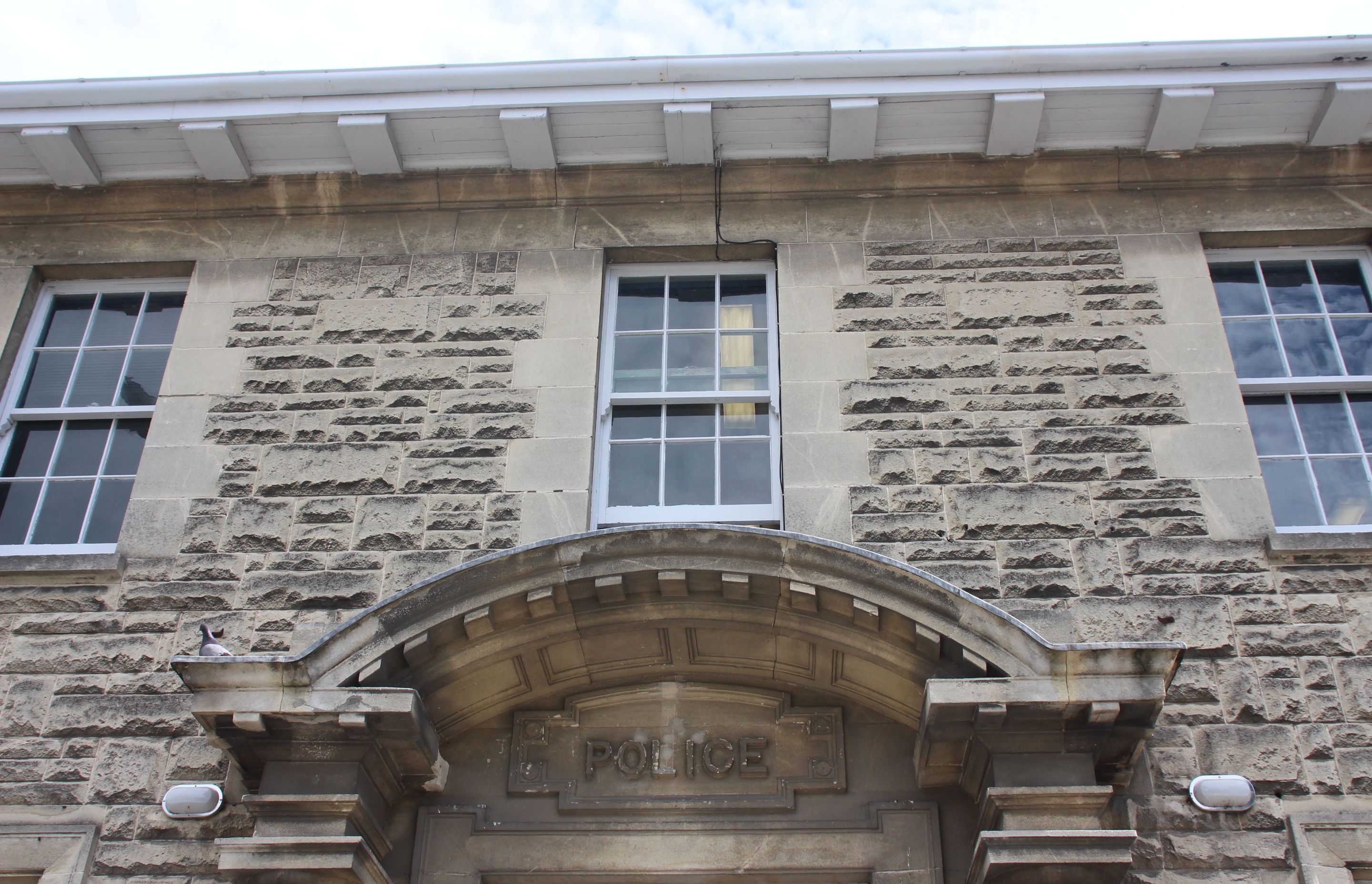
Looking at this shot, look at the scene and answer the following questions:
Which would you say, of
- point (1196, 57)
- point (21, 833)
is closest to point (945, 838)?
point (21, 833)

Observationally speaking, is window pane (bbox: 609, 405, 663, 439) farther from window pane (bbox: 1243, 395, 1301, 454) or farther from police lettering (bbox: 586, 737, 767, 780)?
window pane (bbox: 1243, 395, 1301, 454)

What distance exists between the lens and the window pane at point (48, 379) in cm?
829

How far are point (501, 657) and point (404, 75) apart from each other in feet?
13.3

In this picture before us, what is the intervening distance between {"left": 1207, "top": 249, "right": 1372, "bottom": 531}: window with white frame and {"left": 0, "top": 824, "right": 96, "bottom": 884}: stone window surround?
20.9 ft

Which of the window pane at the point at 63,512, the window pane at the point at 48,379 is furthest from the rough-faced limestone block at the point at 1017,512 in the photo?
the window pane at the point at 48,379

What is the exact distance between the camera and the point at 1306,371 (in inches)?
314

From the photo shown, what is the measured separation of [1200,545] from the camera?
696cm

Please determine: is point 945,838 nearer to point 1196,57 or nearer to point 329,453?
point 329,453

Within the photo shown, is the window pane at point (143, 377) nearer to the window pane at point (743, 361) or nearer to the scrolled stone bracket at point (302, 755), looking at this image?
the scrolled stone bracket at point (302, 755)

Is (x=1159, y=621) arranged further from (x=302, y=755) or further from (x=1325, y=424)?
(x=302, y=755)

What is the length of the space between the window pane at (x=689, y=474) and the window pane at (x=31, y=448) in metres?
3.78

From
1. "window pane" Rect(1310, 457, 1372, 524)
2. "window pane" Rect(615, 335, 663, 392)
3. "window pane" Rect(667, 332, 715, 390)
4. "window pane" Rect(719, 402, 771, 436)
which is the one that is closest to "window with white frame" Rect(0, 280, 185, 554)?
"window pane" Rect(615, 335, 663, 392)

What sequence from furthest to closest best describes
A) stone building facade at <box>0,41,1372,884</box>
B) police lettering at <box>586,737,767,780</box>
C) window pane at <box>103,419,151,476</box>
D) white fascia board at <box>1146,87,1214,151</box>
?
white fascia board at <box>1146,87,1214,151</box>
window pane at <box>103,419,151,476</box>
police lettering at <box>586,737,767,780</box>
stone building facade at <box>0,41,1372,884</box>

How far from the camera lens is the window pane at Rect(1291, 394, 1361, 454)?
25.1ft
